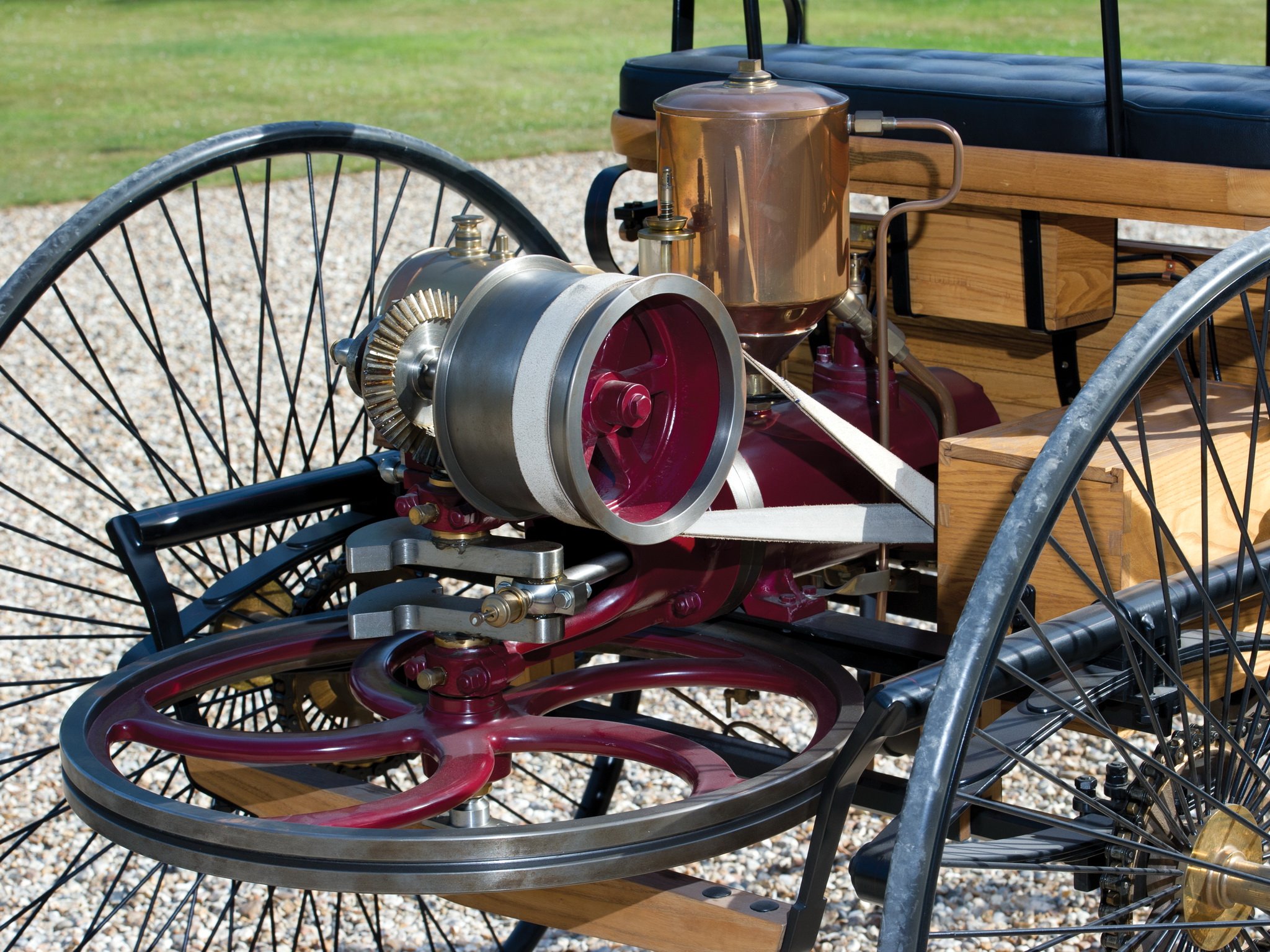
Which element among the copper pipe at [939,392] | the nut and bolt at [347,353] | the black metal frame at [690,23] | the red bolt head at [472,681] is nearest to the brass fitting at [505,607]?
the red bolt head at [472,681]

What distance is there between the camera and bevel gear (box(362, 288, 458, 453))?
1.75 metres

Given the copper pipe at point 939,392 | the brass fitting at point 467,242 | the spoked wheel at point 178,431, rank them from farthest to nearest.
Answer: the spoked wheel at point 178,431, the copper pipe at point 939,392, the brass fitting at point 467,242

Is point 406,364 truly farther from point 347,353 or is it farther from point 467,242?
point 467,242

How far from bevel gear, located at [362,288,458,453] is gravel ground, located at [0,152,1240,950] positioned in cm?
72

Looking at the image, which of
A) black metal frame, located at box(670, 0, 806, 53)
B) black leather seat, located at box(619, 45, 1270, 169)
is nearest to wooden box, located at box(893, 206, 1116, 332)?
black leather seat, located at box(619, 45, 1270, 169)

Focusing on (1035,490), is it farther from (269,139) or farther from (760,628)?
(269,139)

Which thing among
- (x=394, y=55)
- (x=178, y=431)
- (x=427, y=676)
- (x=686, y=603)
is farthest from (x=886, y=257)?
(x=394, y=55)

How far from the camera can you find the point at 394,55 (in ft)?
43.7

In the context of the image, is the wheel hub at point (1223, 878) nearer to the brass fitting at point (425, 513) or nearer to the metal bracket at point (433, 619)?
the metal bracket at point (433, 619)

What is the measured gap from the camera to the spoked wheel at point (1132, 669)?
4.76ft

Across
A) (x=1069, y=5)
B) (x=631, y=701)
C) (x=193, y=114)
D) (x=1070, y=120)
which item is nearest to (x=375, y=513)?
(x=631, y=701)

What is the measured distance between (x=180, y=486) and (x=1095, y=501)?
2829 millimetres

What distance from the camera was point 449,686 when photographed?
6.17 feet

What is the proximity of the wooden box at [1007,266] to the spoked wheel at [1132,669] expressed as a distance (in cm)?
18
